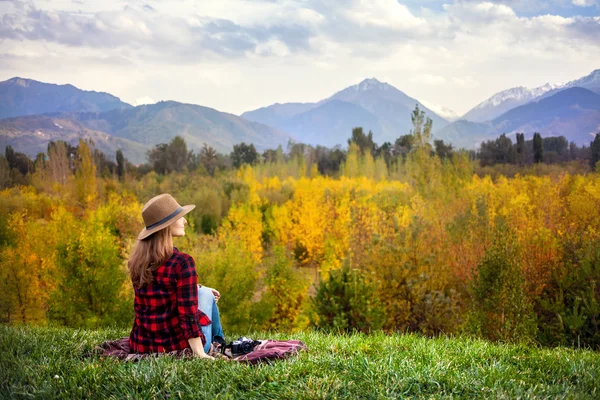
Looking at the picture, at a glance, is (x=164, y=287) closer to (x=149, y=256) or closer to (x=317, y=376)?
(x=149, y=256)

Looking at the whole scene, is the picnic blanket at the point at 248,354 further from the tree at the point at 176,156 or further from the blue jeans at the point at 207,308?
the tree at the point at 176,156

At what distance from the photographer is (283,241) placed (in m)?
23.4

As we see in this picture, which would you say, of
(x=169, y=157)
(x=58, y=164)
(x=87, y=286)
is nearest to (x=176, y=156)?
(x=169, y=157)

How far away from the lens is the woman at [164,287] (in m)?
3.56

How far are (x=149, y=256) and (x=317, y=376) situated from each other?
156 cm

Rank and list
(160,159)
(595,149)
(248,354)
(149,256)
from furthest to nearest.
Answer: (160,159) < (595,149) < (248,354) < (149,256)

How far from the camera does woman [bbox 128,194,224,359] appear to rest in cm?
356

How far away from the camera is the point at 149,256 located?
357 centimetres

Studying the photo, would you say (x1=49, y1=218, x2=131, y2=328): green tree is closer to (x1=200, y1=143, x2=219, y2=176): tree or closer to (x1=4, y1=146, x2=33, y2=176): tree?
(x1=4, y1=146, x2=33, y2=176): tree

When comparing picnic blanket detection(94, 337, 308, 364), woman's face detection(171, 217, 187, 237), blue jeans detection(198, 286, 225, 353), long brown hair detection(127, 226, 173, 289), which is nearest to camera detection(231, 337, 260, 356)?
picnic blanket detection(94, 337, 308, 364)

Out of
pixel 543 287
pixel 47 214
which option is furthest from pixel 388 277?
pixel 47 214

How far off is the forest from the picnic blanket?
3285 millimetres

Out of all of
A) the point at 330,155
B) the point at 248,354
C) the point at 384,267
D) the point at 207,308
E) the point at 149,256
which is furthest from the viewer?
the point at 330,155

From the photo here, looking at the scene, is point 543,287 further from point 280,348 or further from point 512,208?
point 280,348
